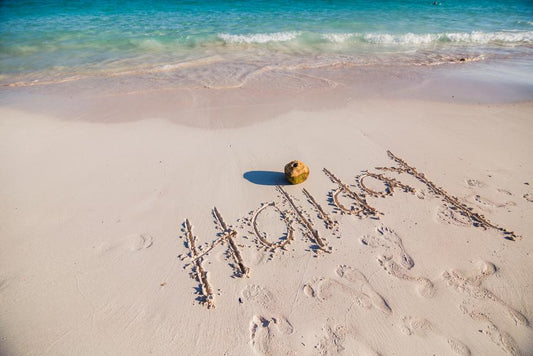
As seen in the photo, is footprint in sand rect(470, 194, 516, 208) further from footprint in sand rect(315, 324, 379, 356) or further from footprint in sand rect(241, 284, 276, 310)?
footprint in sand rect(241, 284, 276, 310)

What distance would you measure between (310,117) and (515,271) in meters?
4.70

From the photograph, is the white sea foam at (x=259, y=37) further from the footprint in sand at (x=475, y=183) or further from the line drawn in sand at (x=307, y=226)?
the footprint in sand at (x=475, y=183)

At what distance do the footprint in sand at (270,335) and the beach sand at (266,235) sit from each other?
2 cm

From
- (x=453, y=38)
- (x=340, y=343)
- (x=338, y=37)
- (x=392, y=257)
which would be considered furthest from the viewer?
(x=338, y=37)

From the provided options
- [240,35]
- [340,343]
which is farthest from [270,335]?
[240,35]

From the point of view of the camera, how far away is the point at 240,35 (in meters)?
14.4

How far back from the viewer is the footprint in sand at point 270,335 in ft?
9.83

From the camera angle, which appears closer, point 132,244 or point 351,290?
point 351,290

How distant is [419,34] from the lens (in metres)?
14.7

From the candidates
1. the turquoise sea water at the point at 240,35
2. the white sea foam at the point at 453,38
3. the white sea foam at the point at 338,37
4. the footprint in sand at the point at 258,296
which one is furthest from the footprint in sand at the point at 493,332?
the white sea foam at the point at 453,38

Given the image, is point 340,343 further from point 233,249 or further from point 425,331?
point 233,249

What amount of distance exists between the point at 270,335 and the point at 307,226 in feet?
5.37

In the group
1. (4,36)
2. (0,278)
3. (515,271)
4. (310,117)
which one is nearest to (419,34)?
(310,117)

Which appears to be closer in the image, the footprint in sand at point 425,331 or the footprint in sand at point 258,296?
the footprint in sand at point 425,331
